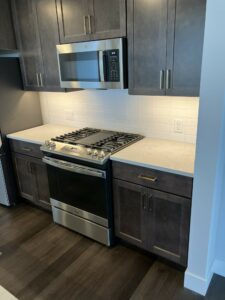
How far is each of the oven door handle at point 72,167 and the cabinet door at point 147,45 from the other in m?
0.75

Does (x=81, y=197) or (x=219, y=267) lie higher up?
(x=81, y=197)

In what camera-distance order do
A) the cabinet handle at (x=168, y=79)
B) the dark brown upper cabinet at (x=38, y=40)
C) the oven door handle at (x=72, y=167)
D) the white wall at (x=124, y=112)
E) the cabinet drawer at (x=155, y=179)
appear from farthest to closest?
the dark brown upper cabinet at (x=38, y=40) < the white wall at (x=124, y=112) < the oven door handle at (x=72, y=167) < the cabinet handle at (x=168, y=79) < the cabinet drawer at (x=155, y=179)

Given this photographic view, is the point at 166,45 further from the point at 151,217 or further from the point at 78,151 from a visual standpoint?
the point at 151,217

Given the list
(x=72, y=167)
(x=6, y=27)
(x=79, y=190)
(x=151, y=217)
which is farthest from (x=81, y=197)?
(x=6, y=27)

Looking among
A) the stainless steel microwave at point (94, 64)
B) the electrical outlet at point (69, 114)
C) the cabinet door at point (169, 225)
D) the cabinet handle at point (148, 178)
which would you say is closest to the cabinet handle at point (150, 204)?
the cabinet door at point (169, 225)

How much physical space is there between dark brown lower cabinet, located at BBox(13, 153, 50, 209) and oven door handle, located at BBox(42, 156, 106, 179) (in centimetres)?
26

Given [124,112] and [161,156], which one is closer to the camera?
[161,156]

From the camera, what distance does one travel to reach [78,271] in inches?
83.2

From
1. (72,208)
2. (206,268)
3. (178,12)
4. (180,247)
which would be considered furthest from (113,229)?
(178,12)

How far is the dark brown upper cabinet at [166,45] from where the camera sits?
1.67m

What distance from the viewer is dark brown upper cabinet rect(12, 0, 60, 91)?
2352mm

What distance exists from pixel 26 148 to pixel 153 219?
157 centimetres

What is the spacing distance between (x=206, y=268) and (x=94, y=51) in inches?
75.2

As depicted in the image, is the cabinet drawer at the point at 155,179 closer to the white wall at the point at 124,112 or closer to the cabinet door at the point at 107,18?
the white wall at the point at 124,112
